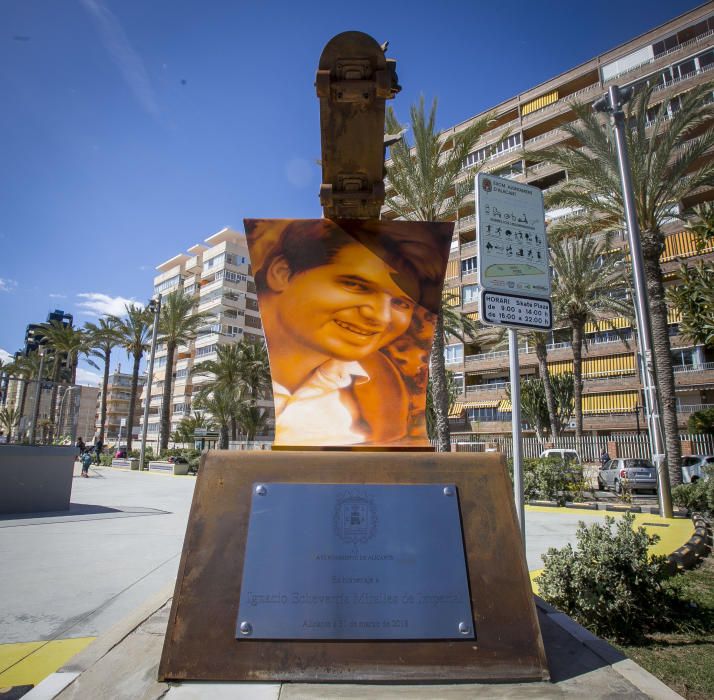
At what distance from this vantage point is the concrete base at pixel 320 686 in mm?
1597

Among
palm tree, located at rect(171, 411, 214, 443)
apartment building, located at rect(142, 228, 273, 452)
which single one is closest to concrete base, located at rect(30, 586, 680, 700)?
palm tree, located at rect(171, 411, 214, 443)

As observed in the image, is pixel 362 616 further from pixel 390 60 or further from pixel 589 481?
pixel 589 481

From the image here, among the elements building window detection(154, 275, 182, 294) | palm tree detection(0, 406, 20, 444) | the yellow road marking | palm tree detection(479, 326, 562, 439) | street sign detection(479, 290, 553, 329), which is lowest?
the yellow road marking

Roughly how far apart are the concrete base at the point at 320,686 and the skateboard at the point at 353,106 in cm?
220

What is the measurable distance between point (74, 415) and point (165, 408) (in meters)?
21.4

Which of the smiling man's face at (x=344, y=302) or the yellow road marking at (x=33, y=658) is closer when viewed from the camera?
the yellow road marking at (x=33, y=658)

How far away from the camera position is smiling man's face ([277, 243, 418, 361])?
302cm

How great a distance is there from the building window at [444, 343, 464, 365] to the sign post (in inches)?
1466

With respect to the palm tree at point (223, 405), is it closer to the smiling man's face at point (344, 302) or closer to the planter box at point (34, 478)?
the planter box at point (34, 478)

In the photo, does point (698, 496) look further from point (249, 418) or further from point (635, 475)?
point (249, 418)

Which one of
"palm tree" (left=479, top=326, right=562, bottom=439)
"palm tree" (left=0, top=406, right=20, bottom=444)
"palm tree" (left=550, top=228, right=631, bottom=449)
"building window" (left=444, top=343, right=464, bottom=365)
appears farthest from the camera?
"building window" (left=444, top=343, right=464, bottom=365)

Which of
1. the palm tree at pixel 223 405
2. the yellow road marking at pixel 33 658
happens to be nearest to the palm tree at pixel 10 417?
the yellow road marking at pixel 33 658

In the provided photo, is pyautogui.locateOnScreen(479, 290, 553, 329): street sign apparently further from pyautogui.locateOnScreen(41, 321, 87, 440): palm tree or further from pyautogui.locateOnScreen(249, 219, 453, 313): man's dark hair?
pyautogui.locateOnScreen(41, 321, 87, 440): palm tree

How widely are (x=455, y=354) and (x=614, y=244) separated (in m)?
14.2
